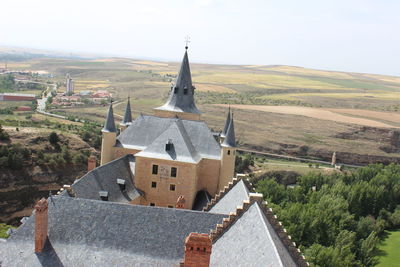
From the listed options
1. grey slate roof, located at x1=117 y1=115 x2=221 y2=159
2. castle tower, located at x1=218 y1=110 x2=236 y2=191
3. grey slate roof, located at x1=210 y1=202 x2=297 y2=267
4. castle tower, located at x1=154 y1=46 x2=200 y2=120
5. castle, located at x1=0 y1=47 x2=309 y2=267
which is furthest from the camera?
castle tower, located at x1=154 y1=46 x2=200 y2=120

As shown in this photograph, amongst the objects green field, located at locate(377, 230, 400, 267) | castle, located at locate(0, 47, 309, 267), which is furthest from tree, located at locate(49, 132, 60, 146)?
green field, located at locate(377, 230, 400, 267)

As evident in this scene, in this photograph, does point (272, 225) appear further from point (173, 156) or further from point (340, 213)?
→ point (340, 213)

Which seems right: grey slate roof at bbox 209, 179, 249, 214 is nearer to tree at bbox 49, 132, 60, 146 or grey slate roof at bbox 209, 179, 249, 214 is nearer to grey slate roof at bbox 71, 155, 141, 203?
grey slate roof at bbox 71, 155, 141, 203

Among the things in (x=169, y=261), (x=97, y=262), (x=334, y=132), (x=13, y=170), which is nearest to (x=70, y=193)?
(x=97, y=262)

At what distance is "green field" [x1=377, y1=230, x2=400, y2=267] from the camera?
183 ft

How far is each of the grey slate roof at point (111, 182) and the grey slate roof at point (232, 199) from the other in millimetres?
10008

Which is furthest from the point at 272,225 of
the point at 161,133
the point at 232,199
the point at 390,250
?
the point at 390,250

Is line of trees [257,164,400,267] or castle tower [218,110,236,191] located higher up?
castle tower [218,110,236,191]

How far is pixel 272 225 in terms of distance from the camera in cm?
2022

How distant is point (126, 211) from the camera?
2153 cm

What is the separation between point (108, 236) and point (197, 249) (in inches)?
274

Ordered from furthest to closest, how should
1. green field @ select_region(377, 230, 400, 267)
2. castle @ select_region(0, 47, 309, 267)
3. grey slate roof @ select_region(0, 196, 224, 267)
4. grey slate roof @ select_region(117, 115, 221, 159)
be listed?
green field @ select_region(377, 230, 400, 267)
grey slate roof @ select_region(117, 115, 221, 159)
grey slate roof @ select_region(0, 196, 224, 267)
castle @ select_region(0, 47, 309, 267)

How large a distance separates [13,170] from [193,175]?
4035 centimetres

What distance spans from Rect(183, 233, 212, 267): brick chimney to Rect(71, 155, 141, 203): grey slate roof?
16747mm
